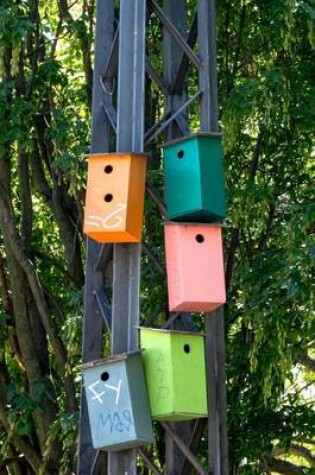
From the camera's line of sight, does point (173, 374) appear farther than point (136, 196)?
No

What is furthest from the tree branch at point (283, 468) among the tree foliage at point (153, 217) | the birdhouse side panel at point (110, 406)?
the birdhouse side panel at point (110, 406)

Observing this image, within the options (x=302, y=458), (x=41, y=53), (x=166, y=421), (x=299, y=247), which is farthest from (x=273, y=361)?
(x=302, y=458)

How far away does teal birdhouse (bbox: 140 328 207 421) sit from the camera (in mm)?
4551

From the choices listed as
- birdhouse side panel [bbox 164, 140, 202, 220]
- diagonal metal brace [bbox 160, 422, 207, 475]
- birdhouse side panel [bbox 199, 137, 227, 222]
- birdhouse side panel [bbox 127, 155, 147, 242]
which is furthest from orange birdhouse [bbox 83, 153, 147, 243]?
diagonal metal brace [bbox 160, 422, 207, 475]

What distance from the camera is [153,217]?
6.27 metres

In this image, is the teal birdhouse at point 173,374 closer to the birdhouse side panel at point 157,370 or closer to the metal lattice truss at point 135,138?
the birdhouse side panel at point 157,370

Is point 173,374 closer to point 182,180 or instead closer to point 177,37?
point 182,180

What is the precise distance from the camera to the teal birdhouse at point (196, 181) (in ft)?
15.5

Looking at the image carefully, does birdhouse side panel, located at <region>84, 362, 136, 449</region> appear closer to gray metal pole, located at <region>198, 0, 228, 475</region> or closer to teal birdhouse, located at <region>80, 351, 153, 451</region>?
teal birdhouse, located at <region>80, 351, 153, 451</region>

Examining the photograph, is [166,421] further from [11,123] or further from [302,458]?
[302,458]

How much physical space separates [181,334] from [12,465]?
2698 millimetres

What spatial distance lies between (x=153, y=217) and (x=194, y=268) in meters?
1.62

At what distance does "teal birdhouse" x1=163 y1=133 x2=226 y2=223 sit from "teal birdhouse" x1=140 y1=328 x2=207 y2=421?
1.60 feet

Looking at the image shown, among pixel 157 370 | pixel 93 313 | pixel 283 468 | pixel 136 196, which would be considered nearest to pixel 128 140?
pixel 136 196
